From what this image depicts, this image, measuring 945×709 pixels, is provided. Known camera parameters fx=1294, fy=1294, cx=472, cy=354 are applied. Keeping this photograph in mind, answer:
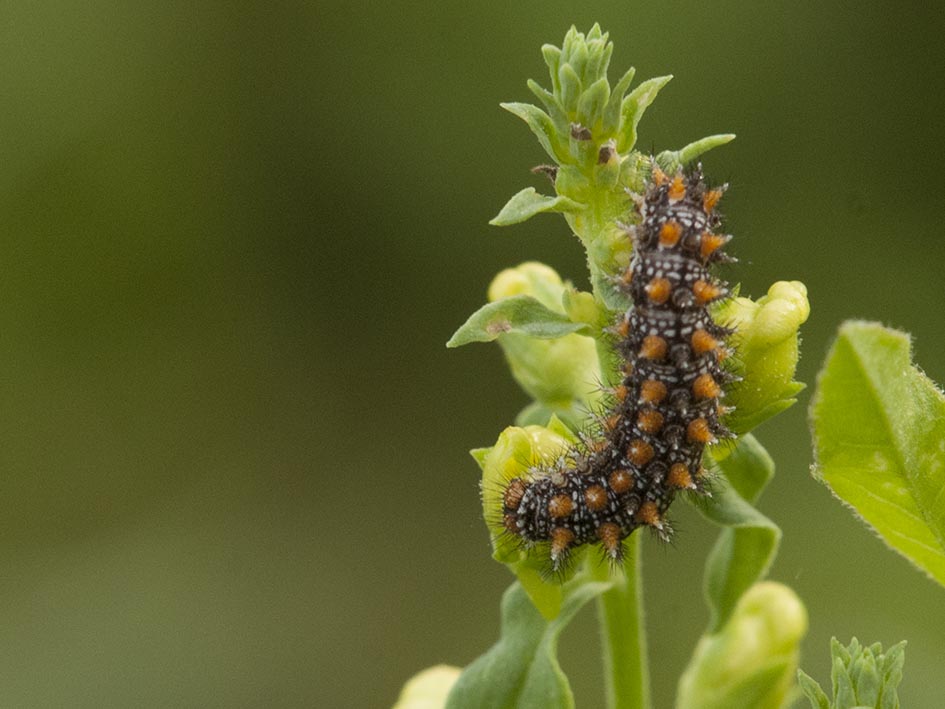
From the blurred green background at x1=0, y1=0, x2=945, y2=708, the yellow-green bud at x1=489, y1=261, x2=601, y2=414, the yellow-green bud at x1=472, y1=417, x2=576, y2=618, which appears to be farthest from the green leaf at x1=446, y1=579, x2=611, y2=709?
the blurred green background at x1=0, y1=0, x2=945, y2=708

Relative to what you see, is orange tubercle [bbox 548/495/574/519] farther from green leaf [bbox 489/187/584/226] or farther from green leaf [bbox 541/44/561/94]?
green leaf [bbox 541/44/561/94]

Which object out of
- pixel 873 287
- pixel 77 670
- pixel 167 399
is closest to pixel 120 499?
pixel 167 399

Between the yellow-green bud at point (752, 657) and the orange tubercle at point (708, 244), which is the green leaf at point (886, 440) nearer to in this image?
the yellow-green bud at point (752, 657)

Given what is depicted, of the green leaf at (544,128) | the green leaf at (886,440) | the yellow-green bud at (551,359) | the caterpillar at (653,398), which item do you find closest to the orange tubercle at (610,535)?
the caterpillar at (653,398)

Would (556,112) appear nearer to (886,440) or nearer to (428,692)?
(886,440)

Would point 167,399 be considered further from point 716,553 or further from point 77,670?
point 716,553

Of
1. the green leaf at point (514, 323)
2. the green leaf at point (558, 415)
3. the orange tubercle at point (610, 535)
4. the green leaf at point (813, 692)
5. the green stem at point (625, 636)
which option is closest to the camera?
the green leaf at point (813, 692)

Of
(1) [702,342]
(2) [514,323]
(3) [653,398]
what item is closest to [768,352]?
(1) [702,342]
